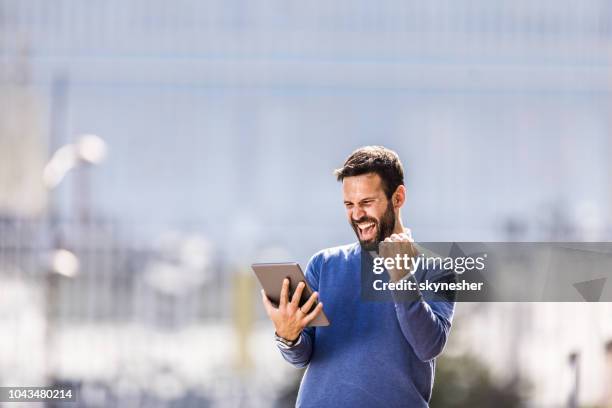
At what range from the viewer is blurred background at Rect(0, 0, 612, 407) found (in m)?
2.55

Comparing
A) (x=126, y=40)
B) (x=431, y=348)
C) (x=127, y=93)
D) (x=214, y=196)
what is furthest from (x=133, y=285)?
(x=431, y=348)

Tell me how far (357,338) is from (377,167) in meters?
0.28

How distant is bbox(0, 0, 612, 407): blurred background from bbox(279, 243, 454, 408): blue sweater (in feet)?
4.27

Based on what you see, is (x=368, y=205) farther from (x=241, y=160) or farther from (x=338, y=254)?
(x=241, y=160)

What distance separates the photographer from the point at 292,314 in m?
1.18

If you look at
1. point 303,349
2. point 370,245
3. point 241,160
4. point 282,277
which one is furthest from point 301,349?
point 241,160

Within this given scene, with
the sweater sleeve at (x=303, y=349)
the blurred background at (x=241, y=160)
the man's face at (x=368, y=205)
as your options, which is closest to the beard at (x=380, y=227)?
the man's face at (x=368, y=205)

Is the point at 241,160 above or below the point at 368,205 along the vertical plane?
above

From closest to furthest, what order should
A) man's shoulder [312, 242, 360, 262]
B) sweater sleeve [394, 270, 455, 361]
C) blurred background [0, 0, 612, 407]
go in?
sweater sleeve [394, 270, 455, 361] → man's shoulder [312, 242, 360, 262] → blurred background [0, 0, 612, 407]

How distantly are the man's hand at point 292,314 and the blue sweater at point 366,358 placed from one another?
0.03 metres

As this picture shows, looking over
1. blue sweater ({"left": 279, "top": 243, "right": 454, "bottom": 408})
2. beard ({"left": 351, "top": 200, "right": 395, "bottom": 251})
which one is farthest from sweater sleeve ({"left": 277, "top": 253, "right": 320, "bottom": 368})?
beard ({"left": 351, "top": 200, "right": 395, "bottom": 251})

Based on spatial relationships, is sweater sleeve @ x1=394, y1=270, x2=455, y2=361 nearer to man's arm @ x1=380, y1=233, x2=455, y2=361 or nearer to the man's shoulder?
man's arm @ x1=380, y1=233, x2=455, y2=361

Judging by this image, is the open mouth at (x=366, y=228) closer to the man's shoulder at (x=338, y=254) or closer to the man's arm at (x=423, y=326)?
the man's shoulder at (x=338, y=254)

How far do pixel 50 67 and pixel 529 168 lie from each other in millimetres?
1562
